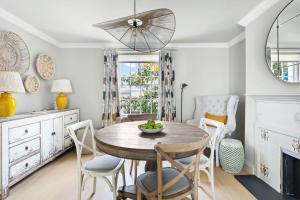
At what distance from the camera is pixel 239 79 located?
3.44 meters

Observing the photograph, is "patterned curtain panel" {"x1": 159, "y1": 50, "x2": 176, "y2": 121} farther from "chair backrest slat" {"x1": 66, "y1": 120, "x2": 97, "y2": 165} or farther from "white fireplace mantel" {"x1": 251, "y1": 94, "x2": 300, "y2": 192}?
"chair backrest slat" {"x1": 66, "y1": 120, "x2": 97, "y2": 165}

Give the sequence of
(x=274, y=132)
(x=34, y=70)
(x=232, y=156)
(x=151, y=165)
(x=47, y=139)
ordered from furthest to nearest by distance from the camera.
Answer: (x=34, y=70)
(x=47, y=139)
(x=232, y=156)
(x=274, y=132)
(x=151, y=165)

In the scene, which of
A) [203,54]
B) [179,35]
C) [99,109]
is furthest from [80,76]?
[203,54]

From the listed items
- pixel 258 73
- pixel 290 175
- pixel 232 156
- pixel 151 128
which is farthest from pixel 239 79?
pixel 151 128

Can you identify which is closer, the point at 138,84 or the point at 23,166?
the point at 23,166

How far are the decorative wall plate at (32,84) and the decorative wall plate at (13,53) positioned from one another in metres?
0.17

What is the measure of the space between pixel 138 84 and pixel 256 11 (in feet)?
8.62

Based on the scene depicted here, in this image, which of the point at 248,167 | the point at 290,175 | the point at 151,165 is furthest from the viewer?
the point at 248,167

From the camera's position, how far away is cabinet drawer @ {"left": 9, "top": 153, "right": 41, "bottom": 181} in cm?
204

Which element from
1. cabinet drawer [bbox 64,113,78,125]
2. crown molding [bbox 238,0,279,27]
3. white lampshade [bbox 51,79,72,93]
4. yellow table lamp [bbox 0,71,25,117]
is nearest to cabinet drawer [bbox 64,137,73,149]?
cabinet drawer [bbox 64,113,78,125]

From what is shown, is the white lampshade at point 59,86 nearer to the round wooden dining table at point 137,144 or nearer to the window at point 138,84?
the window at point 138,84

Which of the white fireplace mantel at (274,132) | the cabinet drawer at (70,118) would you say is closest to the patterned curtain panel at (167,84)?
the white fireplace mantel at (274,132)

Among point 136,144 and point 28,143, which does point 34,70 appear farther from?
point 136,144

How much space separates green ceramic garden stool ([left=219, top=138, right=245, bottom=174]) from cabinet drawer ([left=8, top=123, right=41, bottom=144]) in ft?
9.25
